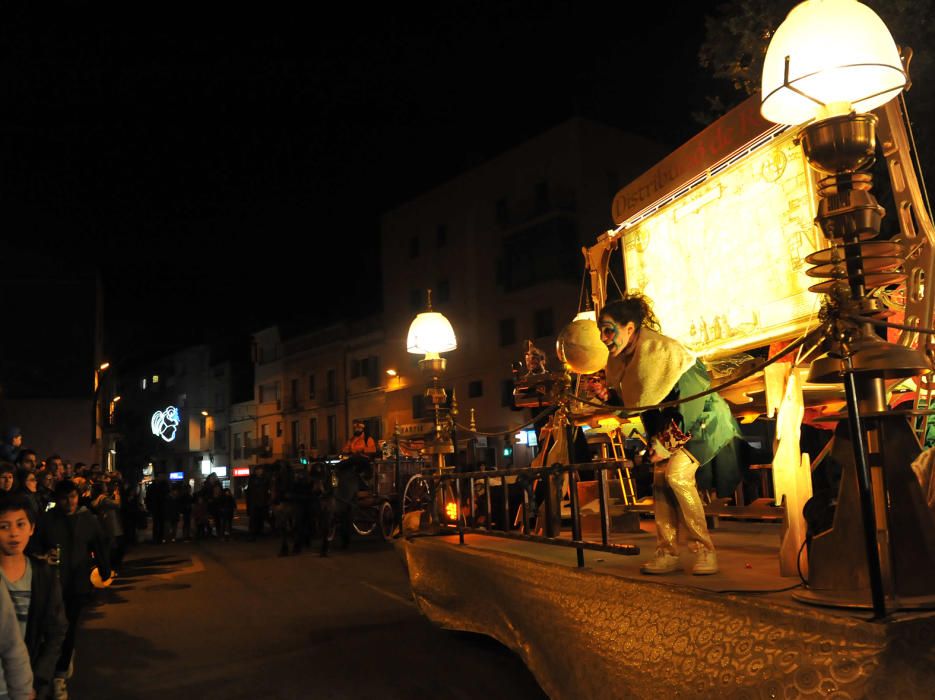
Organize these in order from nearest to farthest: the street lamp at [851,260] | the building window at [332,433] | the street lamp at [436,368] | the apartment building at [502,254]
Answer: the street lamp at [851,260]
the street lamp at [436,368]
the apartment building at [502,254]
the building window at [332,433]

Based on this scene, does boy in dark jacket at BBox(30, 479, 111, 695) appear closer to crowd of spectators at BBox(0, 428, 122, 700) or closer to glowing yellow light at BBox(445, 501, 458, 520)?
crowd of spectators at BBox(0, 428, 122, 700)

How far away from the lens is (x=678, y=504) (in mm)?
4184

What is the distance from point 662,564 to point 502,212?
28.7m

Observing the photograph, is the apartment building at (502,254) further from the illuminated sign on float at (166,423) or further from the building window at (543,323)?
the illuminated sign on float at (166,423)

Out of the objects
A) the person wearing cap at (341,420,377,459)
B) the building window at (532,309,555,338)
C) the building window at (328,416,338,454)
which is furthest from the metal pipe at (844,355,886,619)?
the building window at (328,416,338,454)

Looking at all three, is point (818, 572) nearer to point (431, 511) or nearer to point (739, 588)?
point (739, 588)

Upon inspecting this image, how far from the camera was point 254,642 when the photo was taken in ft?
22.2

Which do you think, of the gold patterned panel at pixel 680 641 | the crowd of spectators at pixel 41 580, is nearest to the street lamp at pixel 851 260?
the gold patterned panel at pixel 680 641

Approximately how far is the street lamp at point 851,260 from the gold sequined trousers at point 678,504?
95 centimetres

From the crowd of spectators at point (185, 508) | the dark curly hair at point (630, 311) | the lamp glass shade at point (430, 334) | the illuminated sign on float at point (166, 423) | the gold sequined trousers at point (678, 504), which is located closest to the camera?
the gold sequined trousers at point (678, 504)

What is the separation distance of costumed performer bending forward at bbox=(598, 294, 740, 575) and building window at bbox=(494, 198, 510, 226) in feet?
89.3

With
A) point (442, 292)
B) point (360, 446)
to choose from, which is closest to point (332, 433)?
point (442, 292)

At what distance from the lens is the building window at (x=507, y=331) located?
30.5 metres

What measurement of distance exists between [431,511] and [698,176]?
12.7 ft
